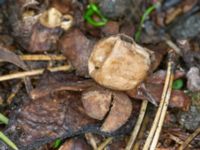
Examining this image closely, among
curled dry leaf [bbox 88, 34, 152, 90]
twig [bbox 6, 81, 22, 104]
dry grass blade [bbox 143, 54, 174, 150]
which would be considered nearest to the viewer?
curled dry leaf [bbox 88, 34, 152, 90]

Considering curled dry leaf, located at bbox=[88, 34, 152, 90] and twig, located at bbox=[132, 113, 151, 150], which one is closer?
curled dry leaf, located at bbox=[88, 34, 152, 90]

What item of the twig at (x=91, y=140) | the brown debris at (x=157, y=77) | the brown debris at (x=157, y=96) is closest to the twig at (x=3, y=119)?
the twig at (x=91, y=140)

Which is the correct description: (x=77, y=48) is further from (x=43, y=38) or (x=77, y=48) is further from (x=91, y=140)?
(x=91, y=140)

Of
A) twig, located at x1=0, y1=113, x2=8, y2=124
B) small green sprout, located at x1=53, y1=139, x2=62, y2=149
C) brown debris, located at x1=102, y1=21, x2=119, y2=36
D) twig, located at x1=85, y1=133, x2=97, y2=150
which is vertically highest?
brown debris, located at x1=102, y1=21, x2=119, y2=36

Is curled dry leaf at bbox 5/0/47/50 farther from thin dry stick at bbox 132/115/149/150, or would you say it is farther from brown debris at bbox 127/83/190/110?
thin dry stick at bbox 132/115/149/150

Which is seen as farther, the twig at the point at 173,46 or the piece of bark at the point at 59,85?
the twig at the point at 173,46

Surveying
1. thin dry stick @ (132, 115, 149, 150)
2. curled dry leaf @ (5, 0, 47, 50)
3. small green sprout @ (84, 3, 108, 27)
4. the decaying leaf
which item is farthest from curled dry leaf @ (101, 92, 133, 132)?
curled dry leaf @ (5, 0, 47, 50)

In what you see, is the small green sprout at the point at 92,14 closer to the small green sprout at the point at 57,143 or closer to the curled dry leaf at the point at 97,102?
the curled dry leaf at the point at 97,102
